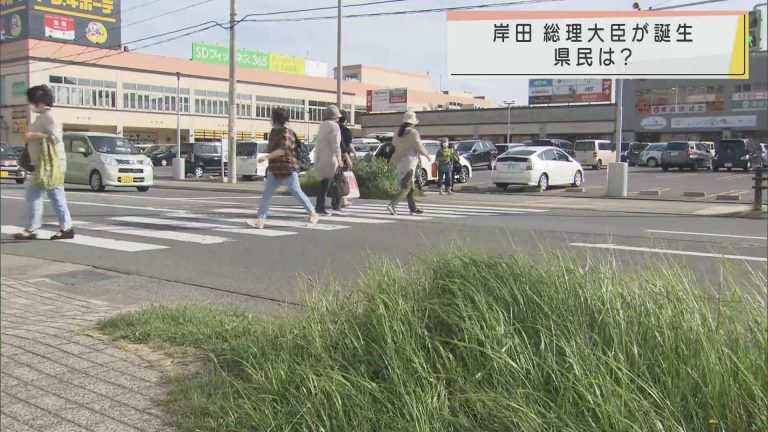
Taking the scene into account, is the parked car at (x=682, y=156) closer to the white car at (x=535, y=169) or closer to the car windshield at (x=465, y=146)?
the car windshield at (x=465, y=146)

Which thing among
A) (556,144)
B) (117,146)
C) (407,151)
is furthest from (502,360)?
(556,144)

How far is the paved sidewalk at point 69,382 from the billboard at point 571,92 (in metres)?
76.3

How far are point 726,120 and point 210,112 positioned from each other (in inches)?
2011

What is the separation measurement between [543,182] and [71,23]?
22.4 metres

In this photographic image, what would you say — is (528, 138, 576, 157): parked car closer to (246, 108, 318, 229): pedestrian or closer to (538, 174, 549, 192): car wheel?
(538, 174, 549, 192): car wheel

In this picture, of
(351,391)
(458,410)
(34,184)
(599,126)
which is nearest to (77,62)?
(34,184)

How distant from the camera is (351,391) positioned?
278 cm

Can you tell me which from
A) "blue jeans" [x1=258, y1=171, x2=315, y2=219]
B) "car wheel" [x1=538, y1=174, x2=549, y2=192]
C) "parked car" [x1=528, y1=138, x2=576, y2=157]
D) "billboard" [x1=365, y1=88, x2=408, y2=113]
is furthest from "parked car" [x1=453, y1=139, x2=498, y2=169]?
"billboard" [x1=365, y1=88, x2=408, y2=113]

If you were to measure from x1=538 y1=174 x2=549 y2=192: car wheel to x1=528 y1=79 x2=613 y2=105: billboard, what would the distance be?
55837 millimetres

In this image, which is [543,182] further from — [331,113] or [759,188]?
[331,113]

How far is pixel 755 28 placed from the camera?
10992mm

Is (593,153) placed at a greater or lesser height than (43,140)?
greater

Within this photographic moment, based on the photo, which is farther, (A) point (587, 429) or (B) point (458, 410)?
(B) point (458, 410)

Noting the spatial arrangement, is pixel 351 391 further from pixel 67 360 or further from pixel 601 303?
pixel 67 360
